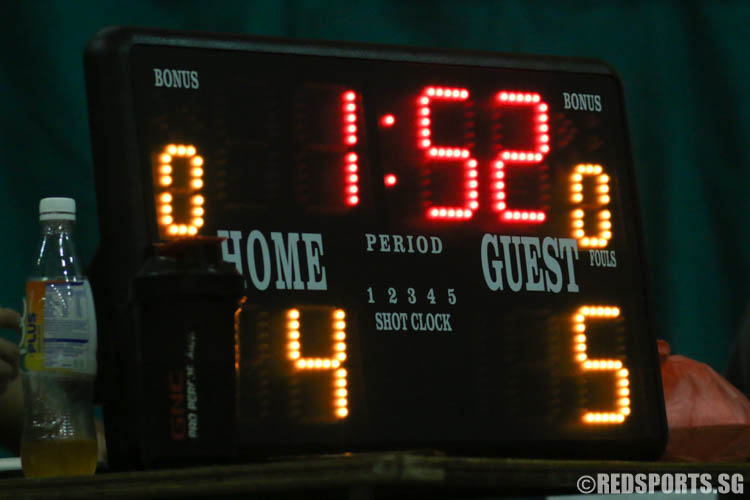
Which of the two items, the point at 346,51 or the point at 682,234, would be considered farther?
the point at 682,234

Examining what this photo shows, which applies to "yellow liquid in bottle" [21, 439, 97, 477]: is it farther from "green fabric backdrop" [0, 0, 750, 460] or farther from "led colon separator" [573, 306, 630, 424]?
"green fabric backdrop" [0, 0, 750, 460]

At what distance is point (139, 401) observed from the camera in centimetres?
140

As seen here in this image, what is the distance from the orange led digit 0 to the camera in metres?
1.47

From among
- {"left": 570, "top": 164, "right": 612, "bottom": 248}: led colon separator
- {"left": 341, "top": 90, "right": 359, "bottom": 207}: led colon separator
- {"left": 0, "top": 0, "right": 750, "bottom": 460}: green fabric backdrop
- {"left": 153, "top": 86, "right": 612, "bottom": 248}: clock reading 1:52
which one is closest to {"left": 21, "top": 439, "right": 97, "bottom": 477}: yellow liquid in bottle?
{"left": 153, "top": 86, "right": 612, "bottom": 248}: clock reading 1:52

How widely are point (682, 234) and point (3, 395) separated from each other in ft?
4.65

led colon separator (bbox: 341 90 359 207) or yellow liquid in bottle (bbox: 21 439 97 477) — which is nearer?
yellow liquid in bottle (bbox: 21 439 97 477)

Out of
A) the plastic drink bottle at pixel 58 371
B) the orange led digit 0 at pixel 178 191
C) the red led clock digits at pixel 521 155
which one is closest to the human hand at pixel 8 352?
the plastic drink bottle at pixel 58 371

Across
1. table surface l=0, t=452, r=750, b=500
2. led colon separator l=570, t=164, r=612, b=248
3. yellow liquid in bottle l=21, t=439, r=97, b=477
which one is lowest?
table surface l=0, t=452, r=750, b=500

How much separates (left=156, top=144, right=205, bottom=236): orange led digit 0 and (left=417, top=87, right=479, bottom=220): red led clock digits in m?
0.29

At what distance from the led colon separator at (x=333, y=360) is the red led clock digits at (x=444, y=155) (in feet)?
0.67

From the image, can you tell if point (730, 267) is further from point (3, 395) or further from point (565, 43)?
point (3, 395)

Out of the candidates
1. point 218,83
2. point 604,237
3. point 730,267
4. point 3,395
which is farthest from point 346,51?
point 730,267

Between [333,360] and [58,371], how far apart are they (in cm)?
32
